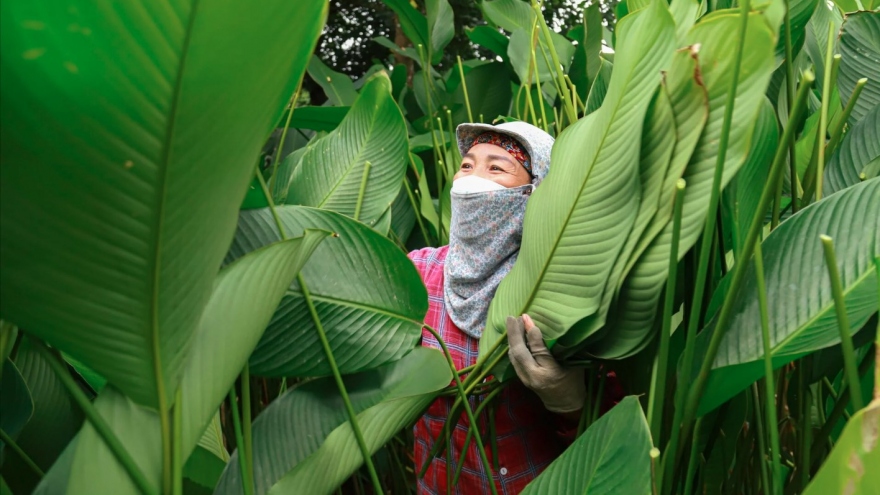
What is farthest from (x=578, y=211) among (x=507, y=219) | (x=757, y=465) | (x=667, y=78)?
(x=507, y=219)

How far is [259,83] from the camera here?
0.26 m

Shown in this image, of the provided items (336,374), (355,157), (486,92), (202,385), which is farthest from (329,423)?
(486,92)

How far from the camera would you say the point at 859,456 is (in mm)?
241

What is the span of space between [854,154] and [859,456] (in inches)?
16.9

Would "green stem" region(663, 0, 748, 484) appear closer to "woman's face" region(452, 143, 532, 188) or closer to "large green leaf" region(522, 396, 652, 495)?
"large green leaf" region(522, 396, 652, 495)

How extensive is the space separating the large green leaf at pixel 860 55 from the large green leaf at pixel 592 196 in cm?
30

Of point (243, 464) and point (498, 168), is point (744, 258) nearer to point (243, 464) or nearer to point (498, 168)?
point (243, 464)

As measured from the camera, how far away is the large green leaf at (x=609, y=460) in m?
0.37

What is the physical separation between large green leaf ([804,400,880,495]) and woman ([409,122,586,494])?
57cm

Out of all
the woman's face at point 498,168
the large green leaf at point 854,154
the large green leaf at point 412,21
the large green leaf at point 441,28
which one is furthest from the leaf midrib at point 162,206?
the large green leaf at point 441,28

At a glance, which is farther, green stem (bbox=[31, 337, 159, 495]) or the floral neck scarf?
the floral neck scarf

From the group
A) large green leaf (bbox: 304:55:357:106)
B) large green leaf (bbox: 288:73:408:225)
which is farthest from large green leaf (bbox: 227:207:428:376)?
large green leaf (bbox: 304:55:357:106)

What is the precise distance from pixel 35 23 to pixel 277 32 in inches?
2.8

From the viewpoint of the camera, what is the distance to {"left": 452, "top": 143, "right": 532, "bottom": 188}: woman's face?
0.91 meters
